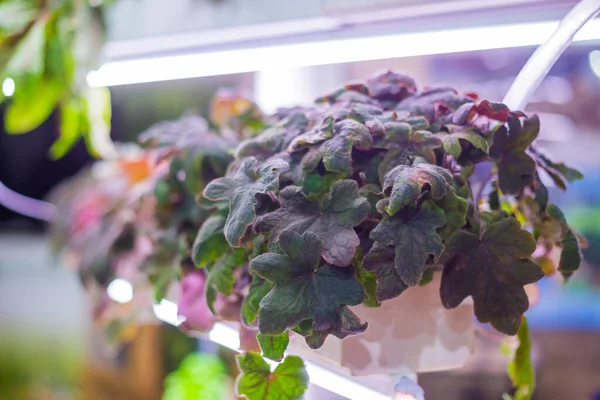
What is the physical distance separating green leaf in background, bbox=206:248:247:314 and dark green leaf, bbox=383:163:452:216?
223mm

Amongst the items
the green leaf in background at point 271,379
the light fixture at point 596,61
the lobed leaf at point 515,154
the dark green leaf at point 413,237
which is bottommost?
the green leaf in background at point 271,379

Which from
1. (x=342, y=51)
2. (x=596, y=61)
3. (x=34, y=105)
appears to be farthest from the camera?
(x=34, y=105)

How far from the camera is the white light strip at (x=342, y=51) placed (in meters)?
0.79

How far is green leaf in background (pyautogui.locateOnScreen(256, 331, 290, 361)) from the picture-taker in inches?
22.4

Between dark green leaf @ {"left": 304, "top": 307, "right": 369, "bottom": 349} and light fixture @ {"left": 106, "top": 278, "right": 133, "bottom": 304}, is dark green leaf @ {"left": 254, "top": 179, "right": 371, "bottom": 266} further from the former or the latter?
light fixture @ {"left": 106, "top": 278, "right": 133, "bottom": 304}

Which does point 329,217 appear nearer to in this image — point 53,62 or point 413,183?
point 413,183

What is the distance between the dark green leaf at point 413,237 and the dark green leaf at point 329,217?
3 centimetres

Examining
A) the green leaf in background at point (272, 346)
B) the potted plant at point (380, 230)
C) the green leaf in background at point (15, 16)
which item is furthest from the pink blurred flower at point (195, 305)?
the green leaf in background at point (15, 16)

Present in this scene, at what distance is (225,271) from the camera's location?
689 mm

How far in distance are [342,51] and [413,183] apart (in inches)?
16.7

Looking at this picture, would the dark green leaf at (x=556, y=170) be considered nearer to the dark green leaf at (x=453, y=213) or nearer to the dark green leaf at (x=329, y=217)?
the dark green leaf at (x=453, y=213)

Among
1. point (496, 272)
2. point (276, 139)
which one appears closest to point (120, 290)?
point (276, 139)

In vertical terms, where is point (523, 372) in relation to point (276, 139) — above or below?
below

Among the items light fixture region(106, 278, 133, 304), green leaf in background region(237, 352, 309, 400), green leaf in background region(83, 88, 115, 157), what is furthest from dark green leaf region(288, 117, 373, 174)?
green leaf in background region(83, 88, 115, 157)
